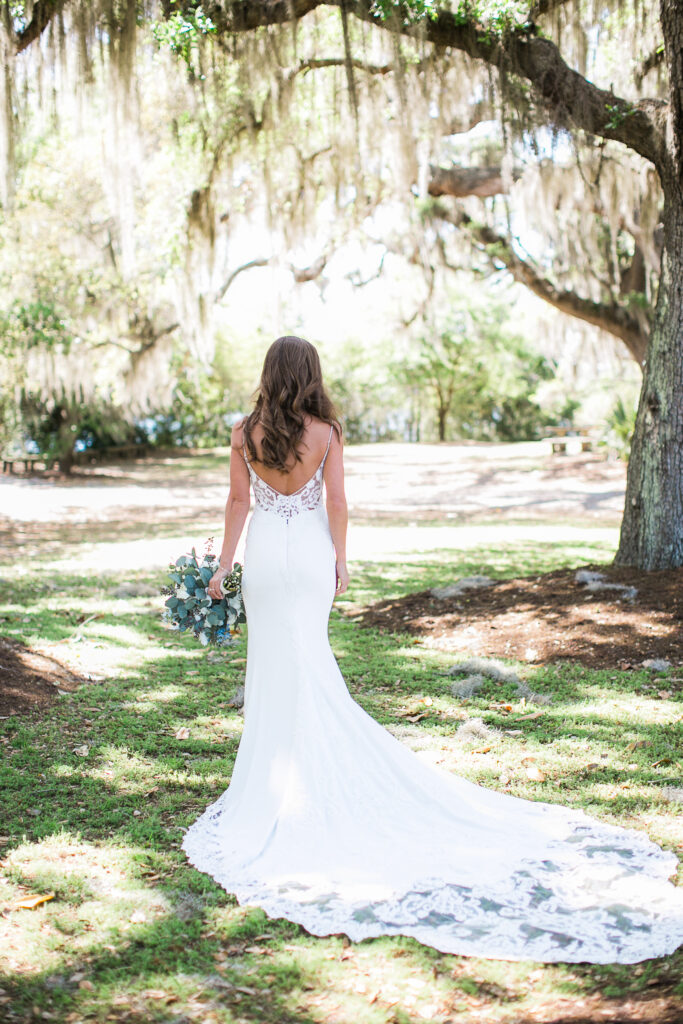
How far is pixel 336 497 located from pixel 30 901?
1774 millimetres

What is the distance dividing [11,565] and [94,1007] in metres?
7.65

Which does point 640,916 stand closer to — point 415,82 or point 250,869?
point 250,869

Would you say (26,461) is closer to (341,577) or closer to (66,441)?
(66,441)

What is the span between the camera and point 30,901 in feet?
9.29

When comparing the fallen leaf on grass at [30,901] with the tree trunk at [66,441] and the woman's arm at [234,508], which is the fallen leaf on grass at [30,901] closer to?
the woman's arm at [234,508]

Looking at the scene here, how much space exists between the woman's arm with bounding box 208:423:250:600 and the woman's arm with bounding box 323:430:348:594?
33 cm

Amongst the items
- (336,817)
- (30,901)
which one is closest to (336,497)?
(336,817)

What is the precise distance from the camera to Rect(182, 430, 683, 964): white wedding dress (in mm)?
2637

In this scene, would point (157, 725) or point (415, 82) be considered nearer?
point (157, 725)

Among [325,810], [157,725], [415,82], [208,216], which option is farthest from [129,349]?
[325,810]

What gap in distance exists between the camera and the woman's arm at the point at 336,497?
340 cm

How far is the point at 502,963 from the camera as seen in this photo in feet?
8.15

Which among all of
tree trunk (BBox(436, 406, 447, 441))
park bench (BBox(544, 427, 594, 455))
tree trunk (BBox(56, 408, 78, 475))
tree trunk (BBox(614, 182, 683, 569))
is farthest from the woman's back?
tree trunk (BBox(436, 406, 447, 441))

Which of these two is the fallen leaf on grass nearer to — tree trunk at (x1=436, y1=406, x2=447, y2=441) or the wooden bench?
the wooden bench
